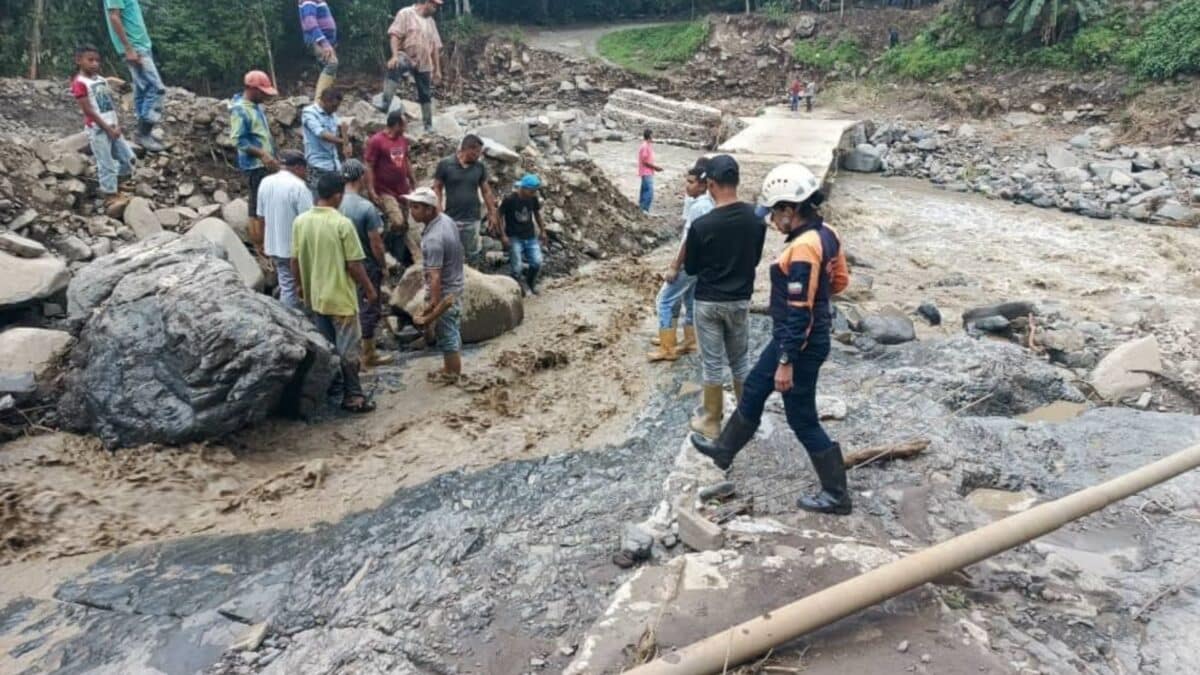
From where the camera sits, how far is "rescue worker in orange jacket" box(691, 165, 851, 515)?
12.0 feet

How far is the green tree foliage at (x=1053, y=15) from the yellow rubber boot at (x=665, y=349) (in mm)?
18526

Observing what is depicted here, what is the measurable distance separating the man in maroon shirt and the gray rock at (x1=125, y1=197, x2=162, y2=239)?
205cm

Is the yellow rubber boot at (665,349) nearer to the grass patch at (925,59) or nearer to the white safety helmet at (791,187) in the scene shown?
the white safety helmet at (791,187)

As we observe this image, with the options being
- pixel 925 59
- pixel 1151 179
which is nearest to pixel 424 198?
pixel 1151 179

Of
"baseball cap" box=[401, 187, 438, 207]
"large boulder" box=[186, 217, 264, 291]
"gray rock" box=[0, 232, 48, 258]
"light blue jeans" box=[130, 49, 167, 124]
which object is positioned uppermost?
"light blue jeans" box=[130, 49, 167, 124]

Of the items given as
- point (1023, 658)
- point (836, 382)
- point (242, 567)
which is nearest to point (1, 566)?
point (242, 567)

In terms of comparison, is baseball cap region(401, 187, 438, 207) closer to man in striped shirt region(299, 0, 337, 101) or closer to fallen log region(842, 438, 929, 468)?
fallen log region(842, 438, 929, 468)

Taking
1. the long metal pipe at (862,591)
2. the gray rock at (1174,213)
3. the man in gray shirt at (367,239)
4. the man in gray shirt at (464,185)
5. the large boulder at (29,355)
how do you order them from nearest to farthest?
the long metal pipe at (862,591) < the large boulder at (29,355) < the man in gray shirt at (367,239) < the man in gray shirt at (464,185) < the gray rock at (1174,213)

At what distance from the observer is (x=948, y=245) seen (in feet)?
38.6

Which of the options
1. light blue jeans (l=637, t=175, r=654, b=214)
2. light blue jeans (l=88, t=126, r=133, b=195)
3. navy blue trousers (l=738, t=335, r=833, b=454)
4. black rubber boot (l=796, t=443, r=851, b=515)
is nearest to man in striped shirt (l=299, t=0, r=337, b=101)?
light blue jeans (l=88, t=126, r=133, b=195)

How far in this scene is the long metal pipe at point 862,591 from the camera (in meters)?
2.77

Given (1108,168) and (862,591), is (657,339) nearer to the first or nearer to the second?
(862,591)

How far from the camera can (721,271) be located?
180 inches

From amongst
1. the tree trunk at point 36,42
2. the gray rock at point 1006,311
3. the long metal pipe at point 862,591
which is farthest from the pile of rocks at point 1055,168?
the tree trunk at point 36,42
